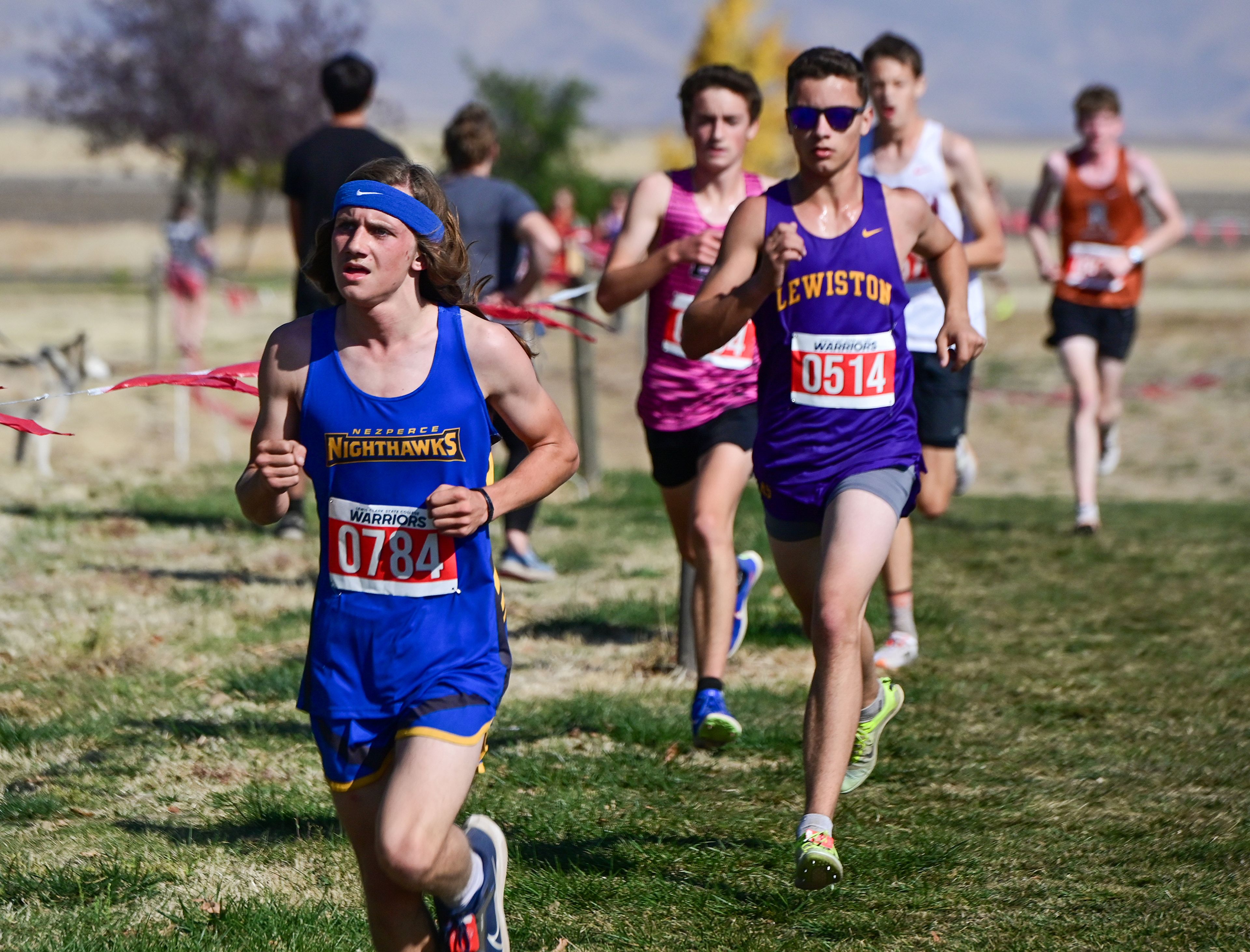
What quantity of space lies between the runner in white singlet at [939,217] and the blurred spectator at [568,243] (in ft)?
6.30

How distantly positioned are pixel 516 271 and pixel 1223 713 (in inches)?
150

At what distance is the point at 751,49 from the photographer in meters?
44.7

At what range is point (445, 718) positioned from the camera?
9.65ft

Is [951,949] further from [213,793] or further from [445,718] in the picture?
[213,793]

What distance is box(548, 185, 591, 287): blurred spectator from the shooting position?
1248 cm

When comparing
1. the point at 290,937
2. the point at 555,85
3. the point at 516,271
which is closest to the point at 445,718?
the point at 290,937

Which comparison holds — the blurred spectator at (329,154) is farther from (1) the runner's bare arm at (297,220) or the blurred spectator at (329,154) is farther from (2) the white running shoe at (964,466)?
(2) the white running shoe at (964,466)

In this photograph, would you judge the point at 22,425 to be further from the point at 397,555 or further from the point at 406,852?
the point at 406,852

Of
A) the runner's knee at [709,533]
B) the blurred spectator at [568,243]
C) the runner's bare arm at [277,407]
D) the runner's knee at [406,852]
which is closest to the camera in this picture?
the runner's knee at [406,852]

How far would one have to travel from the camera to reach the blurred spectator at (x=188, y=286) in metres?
18.3

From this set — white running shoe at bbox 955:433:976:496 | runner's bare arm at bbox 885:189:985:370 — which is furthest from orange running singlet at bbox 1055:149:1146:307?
runner's bare arm at bbox 885:189:985:370

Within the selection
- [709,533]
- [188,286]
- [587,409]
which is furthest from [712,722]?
[188,286]

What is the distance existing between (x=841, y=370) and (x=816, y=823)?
120cm

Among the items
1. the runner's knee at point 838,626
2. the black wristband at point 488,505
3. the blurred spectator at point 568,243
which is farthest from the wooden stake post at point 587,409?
the black wristband at point 488,505
